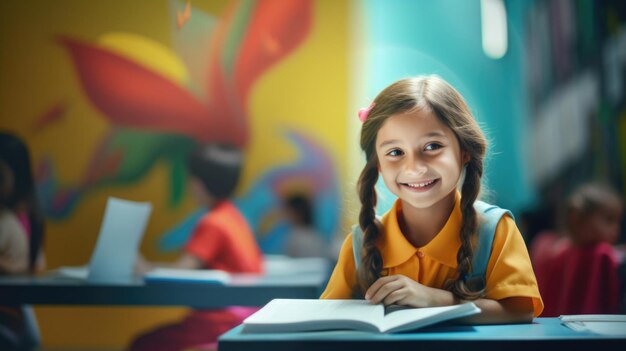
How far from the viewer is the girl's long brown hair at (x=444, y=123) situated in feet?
3.23

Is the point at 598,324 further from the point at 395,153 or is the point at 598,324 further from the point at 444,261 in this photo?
the point at 395,153

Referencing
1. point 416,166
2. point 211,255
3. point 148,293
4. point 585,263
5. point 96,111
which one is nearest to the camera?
point 416,166

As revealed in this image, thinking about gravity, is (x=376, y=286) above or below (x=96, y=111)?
below

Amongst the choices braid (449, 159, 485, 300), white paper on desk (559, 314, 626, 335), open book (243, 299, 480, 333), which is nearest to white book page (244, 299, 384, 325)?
open book (243, 299, 480, 333)

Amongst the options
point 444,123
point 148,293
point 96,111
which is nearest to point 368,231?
point 444,123

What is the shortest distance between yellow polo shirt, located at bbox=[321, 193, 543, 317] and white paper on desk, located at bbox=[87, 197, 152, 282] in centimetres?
78

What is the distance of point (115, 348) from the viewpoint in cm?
228

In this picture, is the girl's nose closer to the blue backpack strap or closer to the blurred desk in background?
the blue backpack strap

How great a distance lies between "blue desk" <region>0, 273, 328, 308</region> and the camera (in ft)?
5.16

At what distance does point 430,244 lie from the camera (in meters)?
1.01

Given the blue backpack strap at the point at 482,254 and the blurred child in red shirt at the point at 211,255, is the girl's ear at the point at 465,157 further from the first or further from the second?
the blurred child in red shirt at the point at 211,255

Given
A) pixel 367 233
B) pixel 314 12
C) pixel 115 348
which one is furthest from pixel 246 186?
pixel 367 233

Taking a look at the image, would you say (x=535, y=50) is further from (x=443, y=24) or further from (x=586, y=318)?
(x=586, y=318)

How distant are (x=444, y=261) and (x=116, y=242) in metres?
0.99
